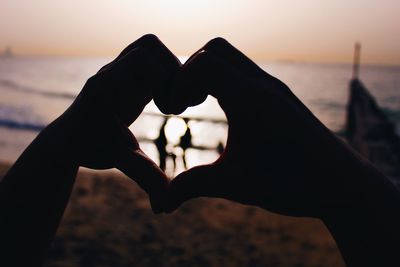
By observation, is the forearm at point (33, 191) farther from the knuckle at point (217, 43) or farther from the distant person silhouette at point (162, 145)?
the distant person silhouette at point (162, 145)

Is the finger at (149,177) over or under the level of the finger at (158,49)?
under

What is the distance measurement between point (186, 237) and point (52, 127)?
549 cm

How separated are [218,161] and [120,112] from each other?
0.29 m

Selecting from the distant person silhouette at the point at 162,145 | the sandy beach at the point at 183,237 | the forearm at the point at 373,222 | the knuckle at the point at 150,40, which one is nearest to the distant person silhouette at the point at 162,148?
the distant person silhouette at the point at 162,145

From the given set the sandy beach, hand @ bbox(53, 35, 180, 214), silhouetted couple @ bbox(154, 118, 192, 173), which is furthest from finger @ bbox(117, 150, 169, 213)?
silhouetted couple @ bbox(154, 118, 192, 173)

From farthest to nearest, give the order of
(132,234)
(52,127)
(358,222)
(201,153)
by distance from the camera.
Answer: (201,153), (132,234), (52,127), (358,222)

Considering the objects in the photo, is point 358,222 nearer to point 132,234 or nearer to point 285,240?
point 132,234

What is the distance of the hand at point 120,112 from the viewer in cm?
92

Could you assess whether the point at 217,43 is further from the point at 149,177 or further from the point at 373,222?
the point at 373,222

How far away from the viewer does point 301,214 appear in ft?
2.90

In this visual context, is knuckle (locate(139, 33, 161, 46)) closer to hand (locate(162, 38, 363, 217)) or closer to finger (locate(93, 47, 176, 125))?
finger (locate(93, 47, 176, 125))

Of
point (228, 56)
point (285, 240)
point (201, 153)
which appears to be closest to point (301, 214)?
point (228, 56)

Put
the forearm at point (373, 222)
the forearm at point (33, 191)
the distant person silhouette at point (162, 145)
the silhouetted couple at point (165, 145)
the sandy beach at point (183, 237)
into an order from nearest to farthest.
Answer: the forearm at point (373, 222)
the forearm at point (33, 191)
the sandy beach at point (183, 237)
the silhouetted couple at point (165, 145)
the distant person silhouette at point (162, 145)

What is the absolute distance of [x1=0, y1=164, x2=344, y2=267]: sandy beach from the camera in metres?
5.27
